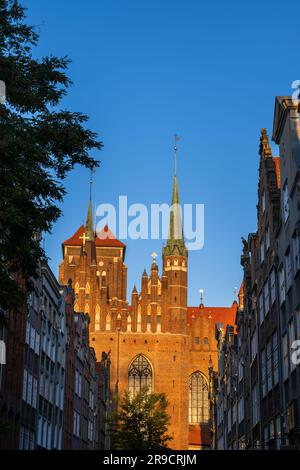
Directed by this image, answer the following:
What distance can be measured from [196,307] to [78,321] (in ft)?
177

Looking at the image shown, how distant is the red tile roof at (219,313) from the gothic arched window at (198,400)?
10445 mm

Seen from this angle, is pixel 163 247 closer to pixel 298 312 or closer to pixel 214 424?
pixel 214 424

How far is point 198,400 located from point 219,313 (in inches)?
676

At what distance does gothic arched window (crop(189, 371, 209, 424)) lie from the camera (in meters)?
96.6

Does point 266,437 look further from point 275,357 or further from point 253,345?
point 253,345

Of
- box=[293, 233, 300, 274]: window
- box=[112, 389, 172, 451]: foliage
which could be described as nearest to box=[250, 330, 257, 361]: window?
box=[293, 233, 300, 274]: window

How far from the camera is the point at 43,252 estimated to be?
1559 cm

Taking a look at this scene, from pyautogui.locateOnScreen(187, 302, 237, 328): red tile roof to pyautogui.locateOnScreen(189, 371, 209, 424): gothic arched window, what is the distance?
1045cm

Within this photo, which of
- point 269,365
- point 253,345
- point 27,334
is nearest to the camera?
→ point 269,365

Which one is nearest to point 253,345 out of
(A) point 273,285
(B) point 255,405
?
(B) point 255,405

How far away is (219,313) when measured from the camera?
111m
